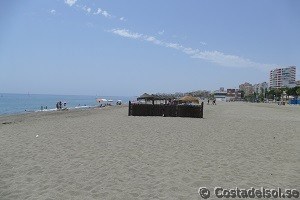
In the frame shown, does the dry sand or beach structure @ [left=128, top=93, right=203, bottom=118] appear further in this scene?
beach structure @ [left=128, top=93, right=203, bottom=118]

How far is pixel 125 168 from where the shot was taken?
7.14m

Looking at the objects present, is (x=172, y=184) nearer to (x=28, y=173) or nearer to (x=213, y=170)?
(x=213, y=170)

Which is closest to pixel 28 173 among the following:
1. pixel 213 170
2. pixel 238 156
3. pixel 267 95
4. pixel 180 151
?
pixel 213 170

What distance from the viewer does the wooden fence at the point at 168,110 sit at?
25.5 metres

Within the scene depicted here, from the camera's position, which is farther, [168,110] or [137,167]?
[168,110]

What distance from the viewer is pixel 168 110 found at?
26.0 m

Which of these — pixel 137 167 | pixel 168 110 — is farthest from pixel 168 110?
pixel 137 167

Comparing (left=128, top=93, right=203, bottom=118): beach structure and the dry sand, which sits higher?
(left=128, top=93, right=203, bottom=118): beach structure

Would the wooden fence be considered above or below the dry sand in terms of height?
above

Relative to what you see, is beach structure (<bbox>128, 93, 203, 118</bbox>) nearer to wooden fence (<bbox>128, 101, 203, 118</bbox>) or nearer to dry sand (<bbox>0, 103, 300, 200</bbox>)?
wooden fence (<bbox>128, 101, 203, 118</bbox>)

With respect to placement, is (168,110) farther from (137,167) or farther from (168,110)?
(137,167)

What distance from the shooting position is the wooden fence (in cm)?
2548

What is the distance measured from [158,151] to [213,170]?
2.58 meters

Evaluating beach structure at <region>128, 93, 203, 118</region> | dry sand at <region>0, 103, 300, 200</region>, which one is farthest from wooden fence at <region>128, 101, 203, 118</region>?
dry sand at <region>0, 103, 300, 200</region>
